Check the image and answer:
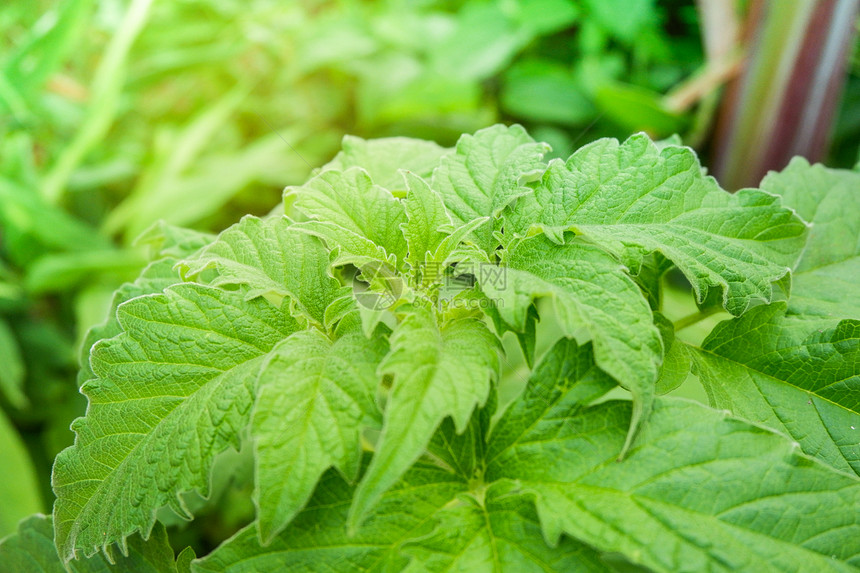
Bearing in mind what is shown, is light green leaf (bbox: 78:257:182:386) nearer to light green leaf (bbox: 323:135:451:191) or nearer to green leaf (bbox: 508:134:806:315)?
light green leaf (bbox: 323:135:451:191)

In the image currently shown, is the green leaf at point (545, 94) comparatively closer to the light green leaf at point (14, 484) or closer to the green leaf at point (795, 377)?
the green leaf at point (795, 377)

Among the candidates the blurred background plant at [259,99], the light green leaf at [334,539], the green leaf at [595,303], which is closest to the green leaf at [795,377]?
the green leaf at [595,303]

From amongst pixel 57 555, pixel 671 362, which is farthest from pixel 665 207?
pixel 57 555

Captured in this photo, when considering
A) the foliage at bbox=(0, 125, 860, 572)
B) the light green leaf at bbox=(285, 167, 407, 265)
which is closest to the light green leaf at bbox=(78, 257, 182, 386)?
the foliage at bbox=(0, 125, 860, 572)

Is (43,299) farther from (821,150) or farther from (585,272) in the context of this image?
(821,150)

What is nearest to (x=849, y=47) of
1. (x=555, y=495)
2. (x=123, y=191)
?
(x=555, y=495)
